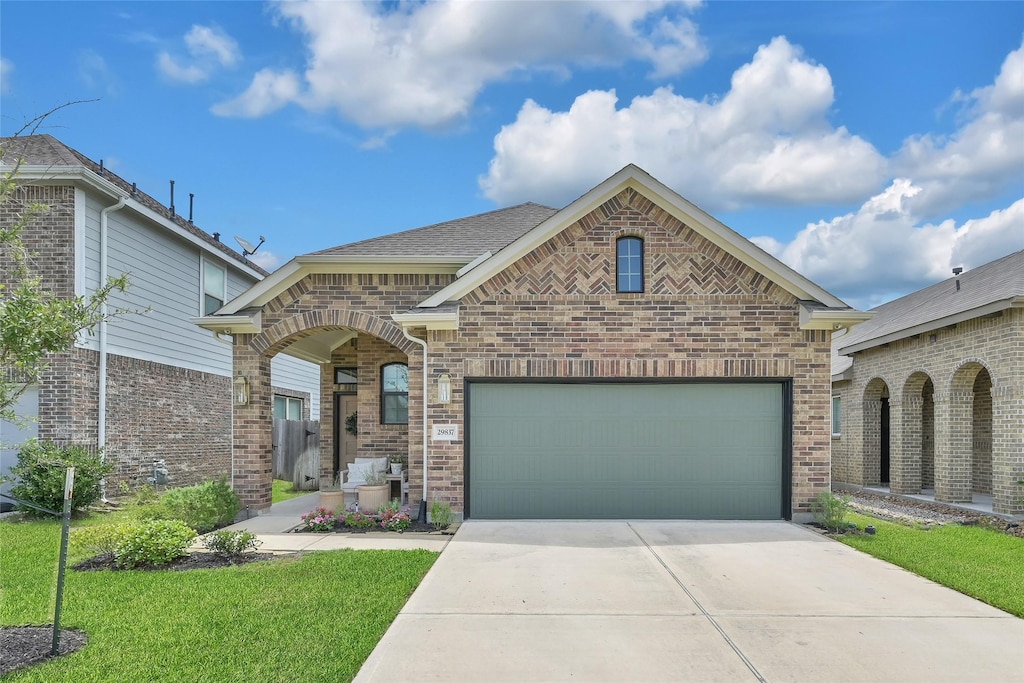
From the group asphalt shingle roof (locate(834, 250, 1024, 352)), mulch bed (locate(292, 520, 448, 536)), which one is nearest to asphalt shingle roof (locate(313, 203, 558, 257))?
mulch bed (locate(292, 520, 448, 536))

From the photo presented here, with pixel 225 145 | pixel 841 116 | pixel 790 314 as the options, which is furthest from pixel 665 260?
pixel 225 145

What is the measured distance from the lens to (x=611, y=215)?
415 inches

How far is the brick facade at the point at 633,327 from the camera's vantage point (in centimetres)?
1043

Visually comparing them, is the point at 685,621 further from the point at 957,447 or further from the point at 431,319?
the point at 957,447

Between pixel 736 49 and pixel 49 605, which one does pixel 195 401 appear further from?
pixel 736 49

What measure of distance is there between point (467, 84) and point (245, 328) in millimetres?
6357

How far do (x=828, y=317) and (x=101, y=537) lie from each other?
10216mm

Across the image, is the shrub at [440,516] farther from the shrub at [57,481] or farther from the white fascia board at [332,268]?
the shrub at [57,481]

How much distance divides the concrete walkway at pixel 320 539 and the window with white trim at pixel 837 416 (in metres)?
12.9

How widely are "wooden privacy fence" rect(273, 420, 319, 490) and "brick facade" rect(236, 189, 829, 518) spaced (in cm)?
787

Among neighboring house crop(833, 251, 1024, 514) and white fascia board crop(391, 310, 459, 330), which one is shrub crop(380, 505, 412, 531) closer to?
white fascia board crop(391, 310, 459, 330)

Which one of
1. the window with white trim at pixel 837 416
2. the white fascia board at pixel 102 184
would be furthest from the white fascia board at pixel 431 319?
the window with white trim at pixel 837 416

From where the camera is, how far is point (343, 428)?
15344 mm

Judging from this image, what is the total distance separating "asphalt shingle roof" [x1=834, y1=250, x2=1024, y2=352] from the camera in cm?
1166
